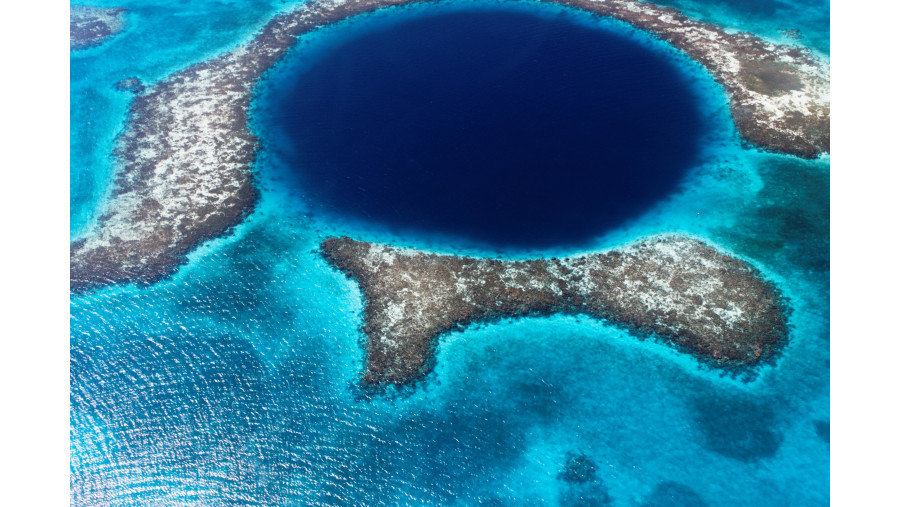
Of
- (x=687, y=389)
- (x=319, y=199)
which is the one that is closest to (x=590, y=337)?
(x=687, y=389)

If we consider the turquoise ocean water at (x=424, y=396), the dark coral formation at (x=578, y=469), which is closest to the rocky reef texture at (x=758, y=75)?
the turquoise ocean water at (x=424, y=396)

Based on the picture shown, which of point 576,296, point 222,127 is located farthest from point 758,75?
point 222,127

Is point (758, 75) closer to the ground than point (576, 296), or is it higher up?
higher up

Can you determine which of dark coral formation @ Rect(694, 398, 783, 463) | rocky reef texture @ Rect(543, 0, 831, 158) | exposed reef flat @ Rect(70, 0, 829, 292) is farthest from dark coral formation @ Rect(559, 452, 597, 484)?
rocky reef texture @ Rect(543, 0, 831, 158)

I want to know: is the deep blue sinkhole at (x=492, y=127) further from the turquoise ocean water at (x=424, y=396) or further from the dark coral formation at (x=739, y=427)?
the dark coral formation at (x=739, y=427)

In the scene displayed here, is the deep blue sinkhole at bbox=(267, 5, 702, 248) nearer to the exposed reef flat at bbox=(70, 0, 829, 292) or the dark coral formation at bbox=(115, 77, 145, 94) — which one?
the exposed reef flat at bbox=(70, 0, 829, 292)

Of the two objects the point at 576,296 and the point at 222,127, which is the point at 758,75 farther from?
the point at 222,127

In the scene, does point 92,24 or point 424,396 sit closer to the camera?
point 424,396
